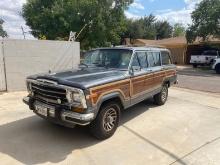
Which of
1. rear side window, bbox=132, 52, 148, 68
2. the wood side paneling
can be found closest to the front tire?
the wood side paneling

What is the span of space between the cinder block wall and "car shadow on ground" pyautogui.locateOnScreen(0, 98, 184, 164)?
12.0 feet

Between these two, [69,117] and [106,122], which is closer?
[69,117]

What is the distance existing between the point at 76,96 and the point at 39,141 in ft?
4.42

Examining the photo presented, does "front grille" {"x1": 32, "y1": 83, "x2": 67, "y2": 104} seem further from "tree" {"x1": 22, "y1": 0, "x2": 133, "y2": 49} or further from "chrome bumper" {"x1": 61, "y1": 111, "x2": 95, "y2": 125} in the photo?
"tree" {"x1": 22, "y1": 0, "x2": 133, "y2": 49}

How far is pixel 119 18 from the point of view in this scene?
101 feet

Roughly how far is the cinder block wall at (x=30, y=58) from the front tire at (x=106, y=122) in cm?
450

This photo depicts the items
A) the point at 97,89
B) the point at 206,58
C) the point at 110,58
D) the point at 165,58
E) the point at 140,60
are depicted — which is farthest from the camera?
the point at 206,58

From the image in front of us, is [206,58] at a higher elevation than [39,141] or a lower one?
higher

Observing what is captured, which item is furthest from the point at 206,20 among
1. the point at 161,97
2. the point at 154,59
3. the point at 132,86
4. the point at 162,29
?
the point at 162,29

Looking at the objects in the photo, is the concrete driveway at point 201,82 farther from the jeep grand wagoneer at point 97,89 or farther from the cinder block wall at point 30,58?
the cinder block wall at point 30,58

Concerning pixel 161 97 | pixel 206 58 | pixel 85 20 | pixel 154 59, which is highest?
pixel 85 20

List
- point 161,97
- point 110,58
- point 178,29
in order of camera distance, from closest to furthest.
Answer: point 110,58 → point 161,97 → point 178,29

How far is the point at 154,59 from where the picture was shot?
7.42m

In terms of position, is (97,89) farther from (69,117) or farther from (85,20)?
(85,20)
